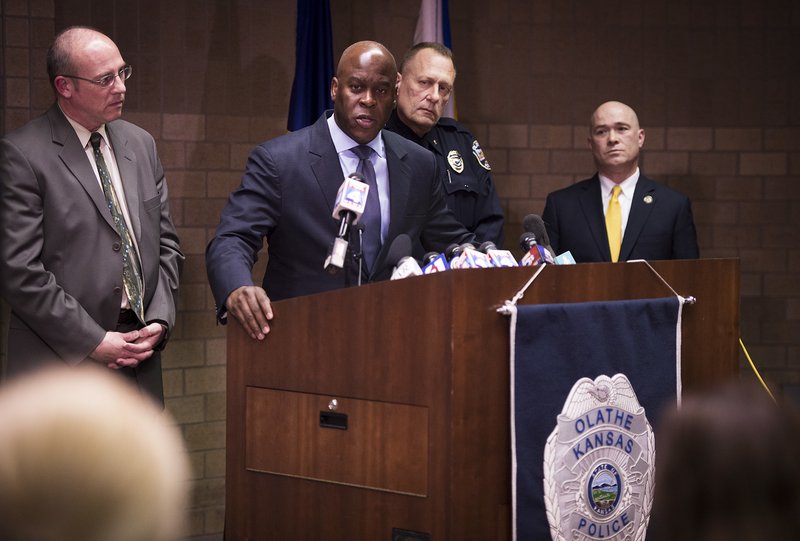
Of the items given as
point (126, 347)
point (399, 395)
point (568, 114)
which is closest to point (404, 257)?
point (399, 395)

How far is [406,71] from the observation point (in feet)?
12.6

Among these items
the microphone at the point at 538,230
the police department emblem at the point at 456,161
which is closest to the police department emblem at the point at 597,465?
the microphone at the point at 538,230

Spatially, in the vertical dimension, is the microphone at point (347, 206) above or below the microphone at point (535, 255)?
above

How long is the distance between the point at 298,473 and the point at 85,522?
1682mm

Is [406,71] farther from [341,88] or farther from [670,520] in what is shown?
[670,520]

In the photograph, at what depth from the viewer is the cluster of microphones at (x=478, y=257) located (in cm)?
241

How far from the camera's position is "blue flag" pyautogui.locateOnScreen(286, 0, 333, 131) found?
4.47 meters

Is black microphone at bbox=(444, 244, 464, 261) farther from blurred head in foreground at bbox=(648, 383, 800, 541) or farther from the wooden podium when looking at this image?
blurred head in foreground at bbox=(648, 383, 800, 541)

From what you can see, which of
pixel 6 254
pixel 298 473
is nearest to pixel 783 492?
pixel 298 473

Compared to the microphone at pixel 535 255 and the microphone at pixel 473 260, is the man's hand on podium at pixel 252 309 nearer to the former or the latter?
the microphone at pixel 473 260

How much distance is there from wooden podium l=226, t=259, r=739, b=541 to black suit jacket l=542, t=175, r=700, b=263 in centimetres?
155

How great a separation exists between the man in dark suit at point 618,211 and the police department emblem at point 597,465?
6.09ft

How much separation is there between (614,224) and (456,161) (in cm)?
78

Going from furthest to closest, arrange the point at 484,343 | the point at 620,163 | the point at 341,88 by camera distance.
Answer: the point at 620,163
the point at 341,88
the point at 484,343
